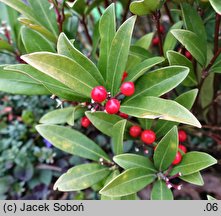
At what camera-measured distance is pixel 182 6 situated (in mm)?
897

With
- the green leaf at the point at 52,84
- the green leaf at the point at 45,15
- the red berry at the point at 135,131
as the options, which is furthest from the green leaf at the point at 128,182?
the green leaf at the point at 45,15

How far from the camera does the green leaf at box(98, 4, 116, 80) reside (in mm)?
832

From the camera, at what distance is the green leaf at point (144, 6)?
0.79 m

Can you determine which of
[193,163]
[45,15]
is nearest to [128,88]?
[193,163]

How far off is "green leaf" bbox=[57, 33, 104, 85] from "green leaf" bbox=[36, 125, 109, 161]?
228 millimetres

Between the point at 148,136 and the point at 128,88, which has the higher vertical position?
the point at 128,88

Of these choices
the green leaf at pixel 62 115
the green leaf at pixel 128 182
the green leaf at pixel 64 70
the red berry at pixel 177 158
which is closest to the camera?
the green leaf at pixel 64 70

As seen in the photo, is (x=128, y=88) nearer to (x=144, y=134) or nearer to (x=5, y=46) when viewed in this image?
(x=144, y=134)

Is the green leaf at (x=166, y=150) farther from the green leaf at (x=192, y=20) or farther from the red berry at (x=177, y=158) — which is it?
the green leaf at (x=192, y=20)

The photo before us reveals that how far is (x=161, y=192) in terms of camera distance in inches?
35.5

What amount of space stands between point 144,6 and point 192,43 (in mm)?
175

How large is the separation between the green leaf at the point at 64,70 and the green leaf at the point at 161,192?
321mm

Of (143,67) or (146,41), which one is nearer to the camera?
(143,67)
